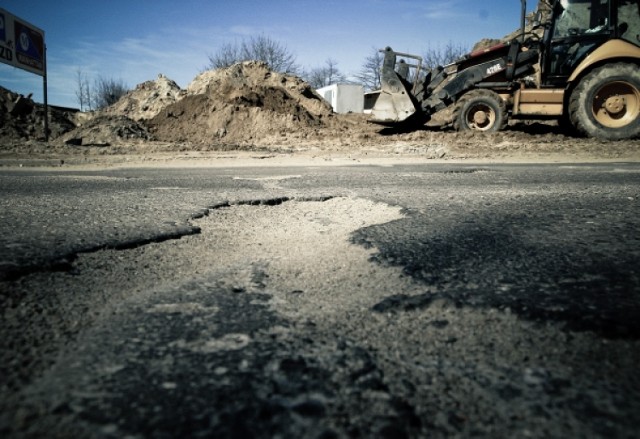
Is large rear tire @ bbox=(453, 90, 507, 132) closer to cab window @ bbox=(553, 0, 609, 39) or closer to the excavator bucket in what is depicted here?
the excavator bucket

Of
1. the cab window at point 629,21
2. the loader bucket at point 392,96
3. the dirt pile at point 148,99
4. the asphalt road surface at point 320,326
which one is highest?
the dirt pile at point 148,99

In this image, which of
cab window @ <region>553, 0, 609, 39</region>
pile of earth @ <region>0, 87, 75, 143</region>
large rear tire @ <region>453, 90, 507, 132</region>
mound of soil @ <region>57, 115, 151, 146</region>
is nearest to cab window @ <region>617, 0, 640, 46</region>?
cab window @ <region>553, 0, 609, 39</region>

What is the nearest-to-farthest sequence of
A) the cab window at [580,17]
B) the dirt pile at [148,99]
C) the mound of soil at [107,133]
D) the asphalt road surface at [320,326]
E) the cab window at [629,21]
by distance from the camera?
1. the asphalt road surface at [320,326]
2. the cab window at [629,21]
3. the cab window at [580,17]
4. the mound of soil at [107,133]
5. the dirt pile at [148,99]

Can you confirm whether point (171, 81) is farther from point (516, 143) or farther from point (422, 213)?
point (422, 213)

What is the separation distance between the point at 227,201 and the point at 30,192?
6.10 ft

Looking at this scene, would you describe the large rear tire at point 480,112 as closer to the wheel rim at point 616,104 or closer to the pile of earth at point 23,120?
the wheel rim at point 616,104

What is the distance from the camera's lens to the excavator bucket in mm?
10578

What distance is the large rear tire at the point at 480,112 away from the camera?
9.69 metres

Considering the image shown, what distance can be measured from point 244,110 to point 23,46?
732 centimetres

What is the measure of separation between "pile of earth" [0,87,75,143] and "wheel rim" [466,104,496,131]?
1505cm

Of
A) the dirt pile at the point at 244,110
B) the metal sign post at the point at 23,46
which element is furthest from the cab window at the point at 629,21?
the metal sign post at the point at 23,46

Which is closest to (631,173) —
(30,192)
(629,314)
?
(629,314)

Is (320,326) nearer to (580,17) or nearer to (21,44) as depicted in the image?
(580,17)

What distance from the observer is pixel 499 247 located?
185 cm
